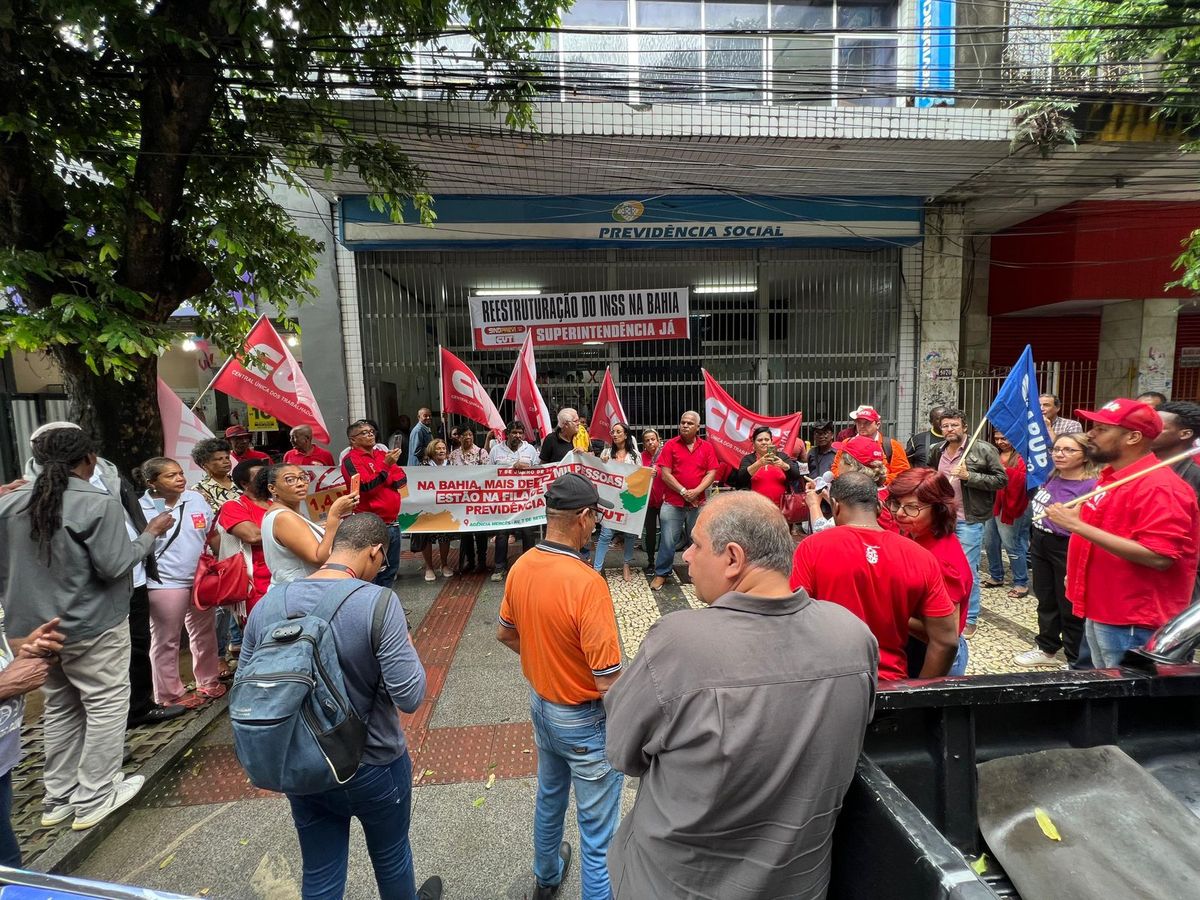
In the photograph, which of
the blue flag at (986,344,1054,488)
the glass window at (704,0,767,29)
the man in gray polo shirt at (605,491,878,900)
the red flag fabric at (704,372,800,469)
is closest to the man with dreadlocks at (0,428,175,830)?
the man in gray polo shirt at (605,491,878,900)

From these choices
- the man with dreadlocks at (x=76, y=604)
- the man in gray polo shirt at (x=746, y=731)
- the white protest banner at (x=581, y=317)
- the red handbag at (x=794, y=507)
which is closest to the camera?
the man in gray polo shirt at (x=746, y=731)

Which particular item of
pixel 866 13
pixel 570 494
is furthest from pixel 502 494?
pixel 866 13

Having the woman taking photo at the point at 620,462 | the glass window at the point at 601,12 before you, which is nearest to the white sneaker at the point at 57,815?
the woman taking photo at the point at 620,462

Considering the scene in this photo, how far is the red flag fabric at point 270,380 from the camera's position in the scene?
516 cm

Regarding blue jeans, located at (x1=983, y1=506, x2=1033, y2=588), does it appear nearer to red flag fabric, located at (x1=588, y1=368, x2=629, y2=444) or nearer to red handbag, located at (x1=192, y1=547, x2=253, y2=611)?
red flag fabric, located at (x1=588, y1=368, x2=629, y2=444)

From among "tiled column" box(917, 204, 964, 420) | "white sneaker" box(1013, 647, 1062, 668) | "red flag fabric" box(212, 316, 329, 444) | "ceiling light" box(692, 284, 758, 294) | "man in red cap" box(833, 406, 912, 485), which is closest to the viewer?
"white sneaker" box(1013, 647, 1062, 668)

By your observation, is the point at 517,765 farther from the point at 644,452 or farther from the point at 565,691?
the point at 644,452

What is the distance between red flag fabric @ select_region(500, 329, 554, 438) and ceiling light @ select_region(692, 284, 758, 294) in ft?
13.1

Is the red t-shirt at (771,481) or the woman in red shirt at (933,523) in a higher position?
the woman in red shirt at (933,523)

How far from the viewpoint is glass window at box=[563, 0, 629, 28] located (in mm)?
8305

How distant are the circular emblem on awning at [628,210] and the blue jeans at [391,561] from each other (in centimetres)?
592

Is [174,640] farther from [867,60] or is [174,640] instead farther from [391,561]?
[867,60]

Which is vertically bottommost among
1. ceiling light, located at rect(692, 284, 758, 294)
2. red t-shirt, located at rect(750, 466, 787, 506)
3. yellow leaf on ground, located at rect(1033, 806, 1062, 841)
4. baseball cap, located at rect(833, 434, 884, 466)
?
yellow leaf on ground, located at rect(1033, 806, 1062, 841)

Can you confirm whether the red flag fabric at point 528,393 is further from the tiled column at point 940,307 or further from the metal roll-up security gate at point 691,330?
the tiled column at point 940,307
